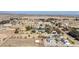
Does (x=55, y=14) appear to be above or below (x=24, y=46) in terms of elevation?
above
